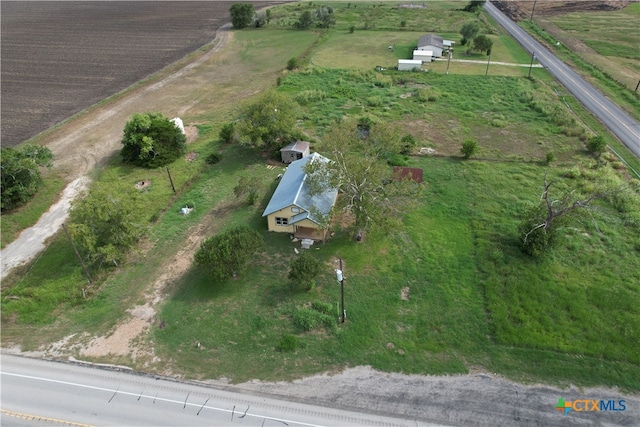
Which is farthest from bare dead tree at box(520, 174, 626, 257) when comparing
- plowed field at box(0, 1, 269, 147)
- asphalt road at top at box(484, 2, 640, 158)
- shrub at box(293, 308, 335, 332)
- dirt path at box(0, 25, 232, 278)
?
plowed field at box(0, 1, 269, 147)

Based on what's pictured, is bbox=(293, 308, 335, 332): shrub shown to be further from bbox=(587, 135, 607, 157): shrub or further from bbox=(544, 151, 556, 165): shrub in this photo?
bbox=(587, 135, 607, 157): shrub

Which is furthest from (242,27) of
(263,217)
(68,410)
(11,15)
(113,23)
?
(68,410)

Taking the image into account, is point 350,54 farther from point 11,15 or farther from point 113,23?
point 11,15

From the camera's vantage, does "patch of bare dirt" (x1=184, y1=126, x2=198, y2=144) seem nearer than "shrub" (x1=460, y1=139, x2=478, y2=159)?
No

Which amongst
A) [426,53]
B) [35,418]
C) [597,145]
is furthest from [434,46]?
A: [35,418]

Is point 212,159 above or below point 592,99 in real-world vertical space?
above

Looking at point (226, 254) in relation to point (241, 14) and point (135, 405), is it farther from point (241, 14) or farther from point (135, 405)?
point (241, 14)
